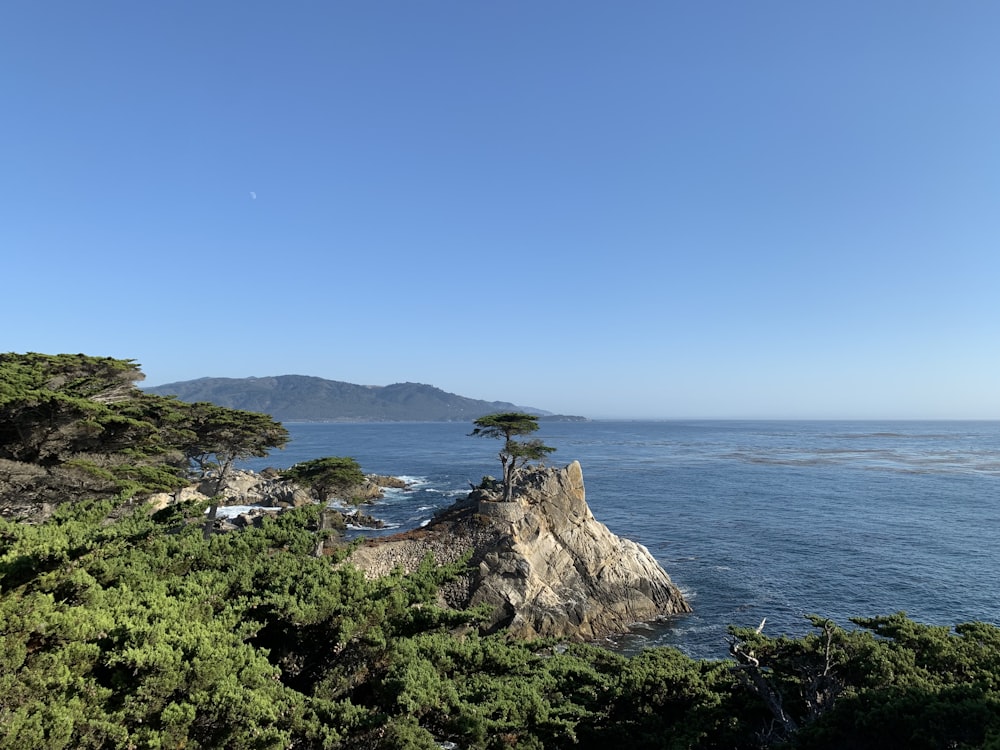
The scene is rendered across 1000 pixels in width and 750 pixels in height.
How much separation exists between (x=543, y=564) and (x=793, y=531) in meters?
30.7

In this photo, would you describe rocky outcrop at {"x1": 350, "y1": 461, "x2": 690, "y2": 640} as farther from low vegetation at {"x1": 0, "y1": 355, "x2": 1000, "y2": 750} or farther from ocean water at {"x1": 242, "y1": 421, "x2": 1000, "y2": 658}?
low vegetation at {"x1": 0, "y1": 355, "x2": 1000, "y2": 750}

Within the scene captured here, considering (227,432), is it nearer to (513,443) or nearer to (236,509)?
(513,443)

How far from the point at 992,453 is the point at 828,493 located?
91428mm

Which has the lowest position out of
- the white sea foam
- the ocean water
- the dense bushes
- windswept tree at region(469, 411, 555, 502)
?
the white sea foam

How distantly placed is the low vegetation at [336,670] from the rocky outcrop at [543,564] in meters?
10.9

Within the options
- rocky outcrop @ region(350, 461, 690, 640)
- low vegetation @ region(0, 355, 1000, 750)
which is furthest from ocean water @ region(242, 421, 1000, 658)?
low vegetation @ region(0, 355, 1000, 750)

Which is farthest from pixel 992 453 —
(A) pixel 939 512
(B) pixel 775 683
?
(B) pixel 775 683

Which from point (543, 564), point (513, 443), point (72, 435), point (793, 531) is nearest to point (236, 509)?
point (513, 443)

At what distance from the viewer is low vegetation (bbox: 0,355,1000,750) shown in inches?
349

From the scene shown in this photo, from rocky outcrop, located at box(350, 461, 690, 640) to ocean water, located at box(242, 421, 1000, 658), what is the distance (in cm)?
230

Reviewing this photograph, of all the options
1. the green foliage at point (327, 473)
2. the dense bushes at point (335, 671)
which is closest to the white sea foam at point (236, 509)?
the green foliage at point (327, 473)

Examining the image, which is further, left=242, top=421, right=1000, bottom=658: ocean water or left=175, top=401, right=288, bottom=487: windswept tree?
left=175, top=401, right=288, bottom=487: windswept tree

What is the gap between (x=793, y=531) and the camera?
49.3m

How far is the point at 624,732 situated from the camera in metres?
14.4
